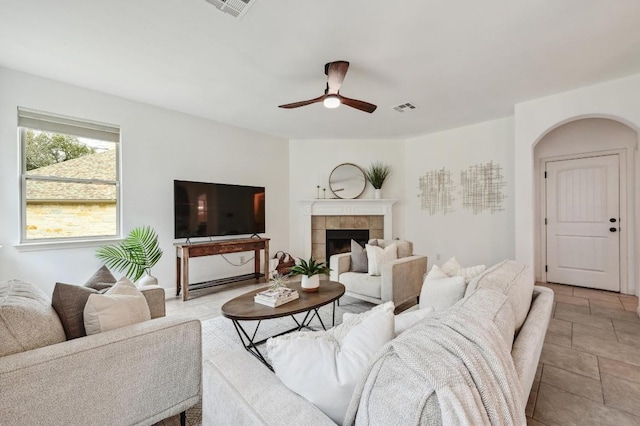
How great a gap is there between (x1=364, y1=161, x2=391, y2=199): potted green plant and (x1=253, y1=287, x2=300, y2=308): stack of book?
3425 millimetres

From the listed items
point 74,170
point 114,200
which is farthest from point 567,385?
point 74,170

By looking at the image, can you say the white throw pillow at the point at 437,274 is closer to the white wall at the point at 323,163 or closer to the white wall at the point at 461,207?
the white wall at the point at 461,207

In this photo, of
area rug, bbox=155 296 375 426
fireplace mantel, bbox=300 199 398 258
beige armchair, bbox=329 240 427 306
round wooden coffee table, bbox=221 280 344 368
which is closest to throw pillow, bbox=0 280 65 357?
round wooden coffee table, bbox=221 280 344 368

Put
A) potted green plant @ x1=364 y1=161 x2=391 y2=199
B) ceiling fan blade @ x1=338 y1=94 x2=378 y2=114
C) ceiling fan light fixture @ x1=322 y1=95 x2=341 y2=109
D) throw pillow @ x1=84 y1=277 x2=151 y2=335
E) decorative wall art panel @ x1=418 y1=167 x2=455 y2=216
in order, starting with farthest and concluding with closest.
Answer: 1. potted green plant @ x1=364 y1=161 x2=391 y2=199
2. decorative wall art panel @ x1=418 y1=167 x2=455 y2=216
3. ceiling fan blade @ x1=338 y1=94 x2=378 y2=114
4. ceiling fan light fixture @ x1=322 y1=95 x2=341 y2=109
5. throw pillow @ x1=84 y1=277 x2=151 y2=335

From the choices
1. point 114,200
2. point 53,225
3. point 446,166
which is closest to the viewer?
point 53,225

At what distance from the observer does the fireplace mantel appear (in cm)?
549

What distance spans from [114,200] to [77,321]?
2.78 m

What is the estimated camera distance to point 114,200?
3.67 metres

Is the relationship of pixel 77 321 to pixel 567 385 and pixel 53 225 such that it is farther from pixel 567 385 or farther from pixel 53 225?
pixel 567 385

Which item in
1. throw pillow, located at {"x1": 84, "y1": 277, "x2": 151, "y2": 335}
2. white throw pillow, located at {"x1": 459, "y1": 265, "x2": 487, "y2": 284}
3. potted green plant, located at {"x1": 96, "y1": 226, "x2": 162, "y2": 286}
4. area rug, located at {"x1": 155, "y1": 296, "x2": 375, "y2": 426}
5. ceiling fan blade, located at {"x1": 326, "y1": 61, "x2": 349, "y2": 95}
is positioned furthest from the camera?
potted green plant, located at {"x1": 96, "y1": 226, "x2": 162, "y2": 286}

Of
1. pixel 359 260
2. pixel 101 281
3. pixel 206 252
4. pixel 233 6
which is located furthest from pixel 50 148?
pixel 359 260

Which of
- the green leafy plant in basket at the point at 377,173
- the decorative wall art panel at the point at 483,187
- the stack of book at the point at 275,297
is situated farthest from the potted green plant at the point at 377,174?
the stack of book at the point at 275,297

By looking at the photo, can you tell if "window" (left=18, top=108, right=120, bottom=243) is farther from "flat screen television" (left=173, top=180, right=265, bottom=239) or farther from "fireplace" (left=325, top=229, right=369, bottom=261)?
"fireplace" (left=325, top=229, right=369, bottom=261)

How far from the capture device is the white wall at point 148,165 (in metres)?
2.99
